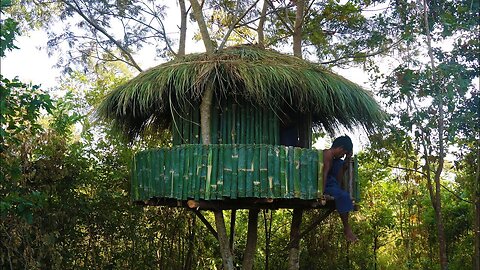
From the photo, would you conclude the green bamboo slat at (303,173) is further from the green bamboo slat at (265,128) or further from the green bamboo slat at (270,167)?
the green bamboo slat at (265,128)

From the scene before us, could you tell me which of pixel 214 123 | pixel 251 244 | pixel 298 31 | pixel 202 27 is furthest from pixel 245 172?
pixel 298 31

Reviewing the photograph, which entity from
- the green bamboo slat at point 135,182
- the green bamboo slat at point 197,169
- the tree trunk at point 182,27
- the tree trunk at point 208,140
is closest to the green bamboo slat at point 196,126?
the tree trunk at point 208,140

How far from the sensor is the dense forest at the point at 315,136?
8648 millimetres

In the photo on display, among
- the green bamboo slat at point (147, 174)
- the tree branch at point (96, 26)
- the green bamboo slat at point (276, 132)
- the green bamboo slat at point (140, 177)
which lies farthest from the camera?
the tree branch at point (96, 26)

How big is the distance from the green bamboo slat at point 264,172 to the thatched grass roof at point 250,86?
2.12ft

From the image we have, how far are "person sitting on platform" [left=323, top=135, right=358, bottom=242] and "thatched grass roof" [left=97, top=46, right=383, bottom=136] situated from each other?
505 millimetres

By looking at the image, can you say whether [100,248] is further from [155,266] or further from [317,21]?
[317,21]

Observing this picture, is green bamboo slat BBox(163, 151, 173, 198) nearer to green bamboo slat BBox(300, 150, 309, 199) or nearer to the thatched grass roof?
the thatched grass roof

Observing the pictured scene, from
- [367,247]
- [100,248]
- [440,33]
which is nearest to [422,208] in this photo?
[367,247]

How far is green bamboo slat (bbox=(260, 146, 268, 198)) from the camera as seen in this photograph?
6848 millimetres

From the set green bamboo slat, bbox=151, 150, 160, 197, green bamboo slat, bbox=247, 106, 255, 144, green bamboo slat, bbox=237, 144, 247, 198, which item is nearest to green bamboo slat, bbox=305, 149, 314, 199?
green bamboo slat, bbox=237, 144, 247, 198

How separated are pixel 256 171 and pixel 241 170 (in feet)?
0.52

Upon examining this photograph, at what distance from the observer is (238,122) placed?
7.75m

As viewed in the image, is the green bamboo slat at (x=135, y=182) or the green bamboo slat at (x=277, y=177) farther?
the green bamboo slat at (x=135, y=182)
